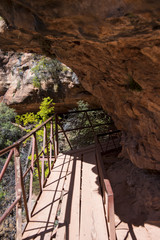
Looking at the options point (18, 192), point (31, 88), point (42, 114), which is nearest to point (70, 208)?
point (18, 192)

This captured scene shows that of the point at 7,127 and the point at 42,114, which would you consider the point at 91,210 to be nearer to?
the point at 42,114

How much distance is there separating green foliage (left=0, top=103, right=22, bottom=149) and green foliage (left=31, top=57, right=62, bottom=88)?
248 centimetres

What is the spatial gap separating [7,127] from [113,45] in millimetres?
9083

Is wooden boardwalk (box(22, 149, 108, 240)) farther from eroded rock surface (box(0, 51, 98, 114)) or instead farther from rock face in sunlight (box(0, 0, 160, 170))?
eroded rock surface (box(0, 51, 98, 114))

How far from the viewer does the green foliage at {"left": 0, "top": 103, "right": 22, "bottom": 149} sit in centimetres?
985

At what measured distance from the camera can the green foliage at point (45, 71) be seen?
30.6 feet

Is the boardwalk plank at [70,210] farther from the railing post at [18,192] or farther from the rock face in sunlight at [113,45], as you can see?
the rock face in sunlight at [113,45]

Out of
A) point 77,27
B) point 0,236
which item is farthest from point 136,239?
point 0,236

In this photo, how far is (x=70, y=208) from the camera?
2539 millimetres

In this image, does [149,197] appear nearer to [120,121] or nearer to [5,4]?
[120,121]

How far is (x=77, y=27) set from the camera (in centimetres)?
203

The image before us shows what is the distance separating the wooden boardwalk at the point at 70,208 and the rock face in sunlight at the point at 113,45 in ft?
4.20

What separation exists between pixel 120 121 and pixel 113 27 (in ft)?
9.37

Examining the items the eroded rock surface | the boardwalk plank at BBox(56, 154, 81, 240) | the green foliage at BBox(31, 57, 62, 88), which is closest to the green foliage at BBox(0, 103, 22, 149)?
the eroded rock surface
